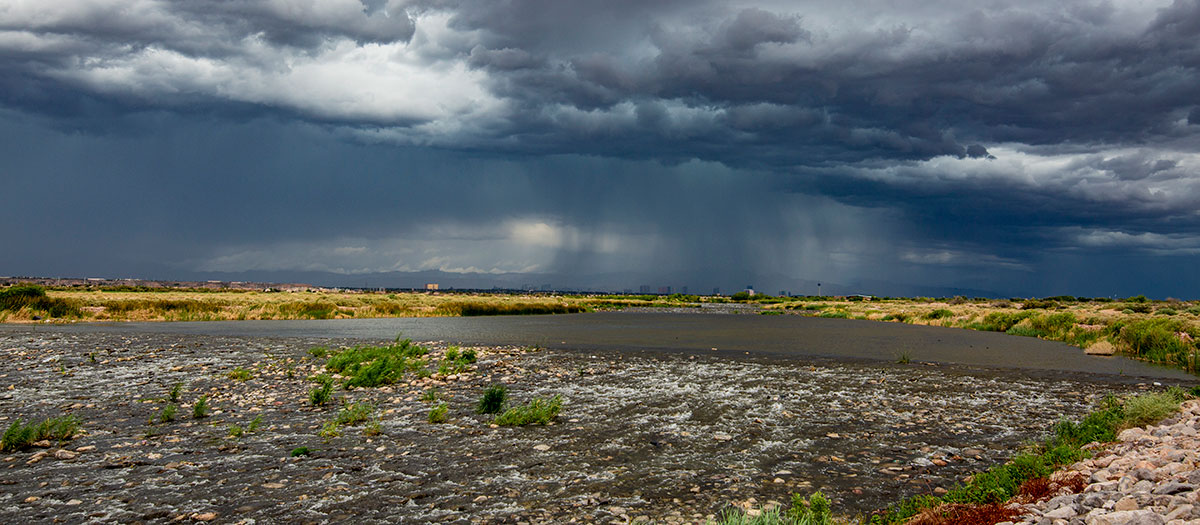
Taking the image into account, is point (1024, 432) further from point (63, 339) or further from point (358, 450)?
point (63, 339)

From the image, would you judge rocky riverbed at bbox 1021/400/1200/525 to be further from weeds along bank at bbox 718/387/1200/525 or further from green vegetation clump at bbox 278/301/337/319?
green vegetation clump at bbox 278/301/337/319

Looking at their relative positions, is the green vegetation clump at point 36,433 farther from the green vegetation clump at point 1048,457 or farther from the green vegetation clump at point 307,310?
the green vegetation clump at point 307,310

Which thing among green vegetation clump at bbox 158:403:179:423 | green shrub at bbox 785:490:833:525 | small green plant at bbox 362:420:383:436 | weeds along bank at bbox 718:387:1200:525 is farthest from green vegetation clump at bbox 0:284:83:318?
weeds along bank at bbox 718:387:1200:525

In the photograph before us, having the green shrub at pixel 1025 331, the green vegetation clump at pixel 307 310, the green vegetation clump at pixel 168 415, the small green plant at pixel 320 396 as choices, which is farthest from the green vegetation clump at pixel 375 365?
the green vegetation clump at pixel 307 310

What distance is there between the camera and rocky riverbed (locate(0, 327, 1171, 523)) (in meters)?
9.25

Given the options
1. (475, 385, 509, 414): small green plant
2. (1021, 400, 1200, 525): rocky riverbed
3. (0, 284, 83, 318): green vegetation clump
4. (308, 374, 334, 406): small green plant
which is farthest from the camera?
(0, 284, 83, 318): green vegetation clump

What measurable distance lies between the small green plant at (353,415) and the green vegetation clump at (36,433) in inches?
199

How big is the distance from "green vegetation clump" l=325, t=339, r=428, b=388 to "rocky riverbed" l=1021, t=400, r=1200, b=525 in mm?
17650

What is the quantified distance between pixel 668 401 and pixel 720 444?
4980 millimetres

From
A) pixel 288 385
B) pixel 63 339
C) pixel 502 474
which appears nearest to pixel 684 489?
pixel 502 474

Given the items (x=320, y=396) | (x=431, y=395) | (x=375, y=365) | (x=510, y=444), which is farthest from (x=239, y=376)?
(x=510, y=444)

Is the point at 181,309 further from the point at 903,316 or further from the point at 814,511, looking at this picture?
the point at 903,316

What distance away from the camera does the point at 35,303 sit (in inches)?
2144

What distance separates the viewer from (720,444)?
13055 millimetres
